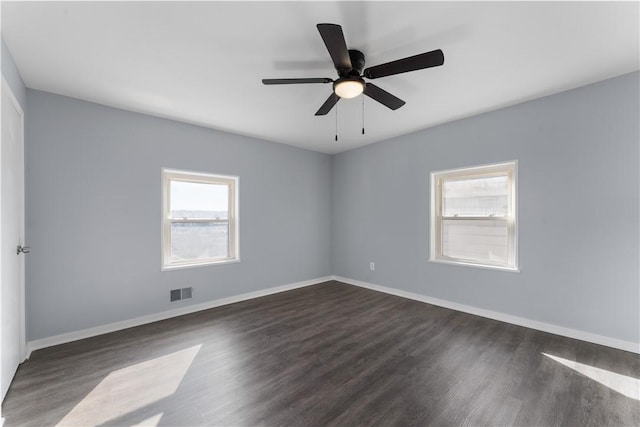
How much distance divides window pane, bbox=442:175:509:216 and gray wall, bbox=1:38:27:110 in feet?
15.4

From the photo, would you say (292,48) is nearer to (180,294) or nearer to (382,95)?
(382,95)

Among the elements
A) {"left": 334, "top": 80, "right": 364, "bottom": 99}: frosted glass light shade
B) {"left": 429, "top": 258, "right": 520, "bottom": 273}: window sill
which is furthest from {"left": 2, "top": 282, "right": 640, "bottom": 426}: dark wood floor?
{"left": 334, "top": 80, "right": 364, "bottom": 99}: frosted glass light shade

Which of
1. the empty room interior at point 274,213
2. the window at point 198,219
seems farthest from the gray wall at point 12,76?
the window at point 198,219

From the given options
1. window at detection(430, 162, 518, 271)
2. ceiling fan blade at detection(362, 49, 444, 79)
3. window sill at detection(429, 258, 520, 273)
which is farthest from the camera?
window at detection(430, 162, 518, 271)

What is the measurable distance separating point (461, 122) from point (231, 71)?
3.00 metres

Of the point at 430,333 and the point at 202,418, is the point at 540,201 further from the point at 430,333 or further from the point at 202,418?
the point at 202,418

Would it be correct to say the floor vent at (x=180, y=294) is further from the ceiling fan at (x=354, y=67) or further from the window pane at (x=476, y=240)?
the window pane at (x=476, y=240)

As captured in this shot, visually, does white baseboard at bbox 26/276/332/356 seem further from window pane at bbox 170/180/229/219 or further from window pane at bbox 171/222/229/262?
window pane at bbox 170/180/229/219

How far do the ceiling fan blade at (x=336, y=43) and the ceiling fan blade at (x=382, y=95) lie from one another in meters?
0.38

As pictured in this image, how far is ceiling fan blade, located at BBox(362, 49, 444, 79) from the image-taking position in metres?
1.77

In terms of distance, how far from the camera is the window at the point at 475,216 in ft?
11.0

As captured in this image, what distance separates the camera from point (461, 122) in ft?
12.0

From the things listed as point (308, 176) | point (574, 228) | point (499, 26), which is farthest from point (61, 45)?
point (574, 228)

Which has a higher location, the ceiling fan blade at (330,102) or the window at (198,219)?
the ceiling fan blade at (330,102)
